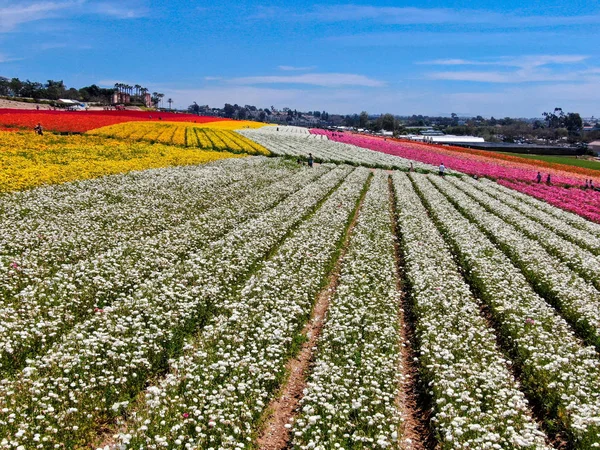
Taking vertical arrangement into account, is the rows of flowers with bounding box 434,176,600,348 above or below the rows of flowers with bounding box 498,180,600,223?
below

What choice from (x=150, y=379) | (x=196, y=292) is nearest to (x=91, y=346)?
(x=150, y=379)

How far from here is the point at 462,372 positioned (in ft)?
33.9

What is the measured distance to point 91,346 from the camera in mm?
9961

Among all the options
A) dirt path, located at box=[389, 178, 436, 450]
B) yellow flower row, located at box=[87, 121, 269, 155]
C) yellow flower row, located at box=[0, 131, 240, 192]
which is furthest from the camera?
yellow flower row, located at box=[87, 121, 269, 155]

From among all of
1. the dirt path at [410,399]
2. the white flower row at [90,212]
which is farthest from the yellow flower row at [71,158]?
the dirt path at [410,399]

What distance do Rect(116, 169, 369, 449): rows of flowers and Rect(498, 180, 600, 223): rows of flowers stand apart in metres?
31.1

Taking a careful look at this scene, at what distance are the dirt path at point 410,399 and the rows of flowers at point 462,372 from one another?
28 cm

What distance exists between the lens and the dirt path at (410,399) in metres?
8.86

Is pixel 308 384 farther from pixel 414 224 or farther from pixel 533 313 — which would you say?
pixel 414 224

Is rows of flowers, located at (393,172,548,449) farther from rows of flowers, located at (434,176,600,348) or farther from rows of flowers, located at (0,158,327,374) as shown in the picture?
rows of flowers, located at (0,158,327,374)

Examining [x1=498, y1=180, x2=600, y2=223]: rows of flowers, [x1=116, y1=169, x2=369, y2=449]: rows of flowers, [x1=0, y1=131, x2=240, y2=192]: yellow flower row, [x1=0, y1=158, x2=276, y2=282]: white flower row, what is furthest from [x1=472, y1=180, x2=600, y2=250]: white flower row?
[x1=0, y1=131, x2=240, y2=192]: yellow flower row

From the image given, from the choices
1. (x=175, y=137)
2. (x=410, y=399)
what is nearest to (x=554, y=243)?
(x=410, y=399)

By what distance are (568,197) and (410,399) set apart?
43597 millimetres

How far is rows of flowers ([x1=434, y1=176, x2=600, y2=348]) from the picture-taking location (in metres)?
14.4
